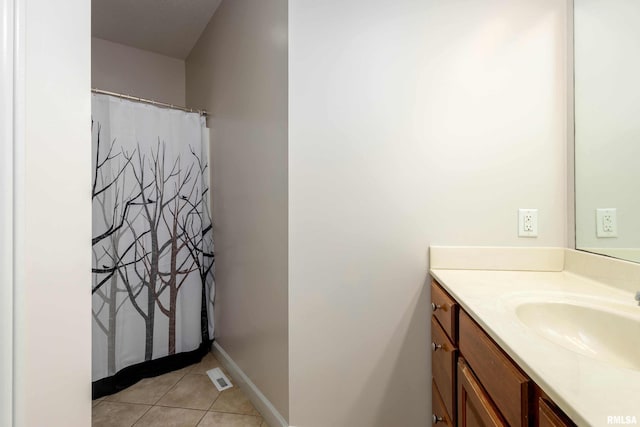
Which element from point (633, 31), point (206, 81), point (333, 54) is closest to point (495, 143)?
point (633, 31)

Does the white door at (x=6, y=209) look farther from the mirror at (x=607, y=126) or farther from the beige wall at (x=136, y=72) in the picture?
the beige wall at (x=136, y=72)

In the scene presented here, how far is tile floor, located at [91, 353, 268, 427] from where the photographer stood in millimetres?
1555

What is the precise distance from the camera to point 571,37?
122 centimetres

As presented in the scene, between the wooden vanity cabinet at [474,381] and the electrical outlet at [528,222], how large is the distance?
0.47 metres

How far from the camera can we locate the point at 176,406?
167 cm

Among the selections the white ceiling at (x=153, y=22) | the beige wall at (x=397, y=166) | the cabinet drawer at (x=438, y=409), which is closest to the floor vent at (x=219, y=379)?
the beige wall at (x=397, y=166)

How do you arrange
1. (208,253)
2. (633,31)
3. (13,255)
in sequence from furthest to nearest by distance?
(208,253) → (633,31) → (13,255)

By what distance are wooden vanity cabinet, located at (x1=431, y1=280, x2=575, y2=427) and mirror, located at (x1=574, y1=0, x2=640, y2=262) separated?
25.9 inches

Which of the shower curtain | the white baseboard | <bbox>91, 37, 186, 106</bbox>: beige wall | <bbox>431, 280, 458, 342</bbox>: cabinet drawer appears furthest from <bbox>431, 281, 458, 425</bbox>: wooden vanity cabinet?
<bbox>91, 37, 186, 106</bbox>: beige wall

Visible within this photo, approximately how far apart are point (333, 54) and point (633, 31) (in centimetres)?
109

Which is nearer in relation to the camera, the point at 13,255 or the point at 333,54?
the point at 13,255

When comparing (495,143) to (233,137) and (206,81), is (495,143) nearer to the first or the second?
(233,137)

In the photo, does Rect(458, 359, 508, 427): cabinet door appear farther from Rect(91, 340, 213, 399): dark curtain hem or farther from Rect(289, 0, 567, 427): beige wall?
Rect(91, 340, 213, 399): dark curtain hem

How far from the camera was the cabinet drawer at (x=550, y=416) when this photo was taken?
0.47 metres
